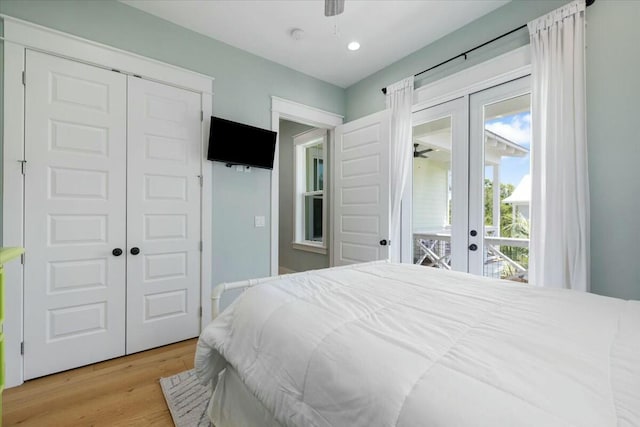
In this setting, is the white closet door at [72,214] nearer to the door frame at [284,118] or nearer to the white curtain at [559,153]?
the door frame at [284,118]

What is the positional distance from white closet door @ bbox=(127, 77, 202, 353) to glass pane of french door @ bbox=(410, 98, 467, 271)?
2.22 metres

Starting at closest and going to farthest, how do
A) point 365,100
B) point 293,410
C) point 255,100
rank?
point 293,410
point 255,100
point 365,100

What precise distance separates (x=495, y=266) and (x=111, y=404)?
299cm

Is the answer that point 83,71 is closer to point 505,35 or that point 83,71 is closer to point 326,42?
point 326,42

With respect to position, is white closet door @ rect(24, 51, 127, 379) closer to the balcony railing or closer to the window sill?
the window sill

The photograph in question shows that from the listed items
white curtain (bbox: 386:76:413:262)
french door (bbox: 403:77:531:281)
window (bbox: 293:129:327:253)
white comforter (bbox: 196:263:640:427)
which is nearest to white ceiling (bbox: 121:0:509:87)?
white curtain (bbox: 386:76:413:262)

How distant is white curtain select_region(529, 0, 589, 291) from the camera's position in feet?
6.12

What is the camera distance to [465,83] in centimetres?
256

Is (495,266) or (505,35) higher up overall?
(505,35)

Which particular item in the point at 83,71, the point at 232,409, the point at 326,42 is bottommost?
the point at 232,409

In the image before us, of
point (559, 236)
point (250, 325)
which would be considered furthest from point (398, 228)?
point (250, 325)

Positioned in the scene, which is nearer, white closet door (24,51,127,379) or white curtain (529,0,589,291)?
white curtain (529,0,589,291)

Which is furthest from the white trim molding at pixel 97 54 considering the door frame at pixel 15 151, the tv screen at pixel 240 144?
the tv screen at pixel 240 144

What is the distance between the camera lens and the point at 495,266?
8.04 ft
